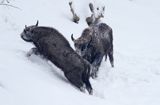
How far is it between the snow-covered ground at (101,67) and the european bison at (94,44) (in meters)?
0.48

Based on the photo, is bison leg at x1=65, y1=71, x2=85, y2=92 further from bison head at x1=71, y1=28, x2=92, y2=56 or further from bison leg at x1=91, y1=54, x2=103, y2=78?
bison leg at x1=91, y1=54, x2=103, y2=78

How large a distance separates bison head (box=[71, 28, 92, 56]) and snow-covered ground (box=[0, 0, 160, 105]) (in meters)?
0.68

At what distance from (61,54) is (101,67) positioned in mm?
2532

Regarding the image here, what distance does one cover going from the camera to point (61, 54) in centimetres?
1042

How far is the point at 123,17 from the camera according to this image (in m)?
18.5

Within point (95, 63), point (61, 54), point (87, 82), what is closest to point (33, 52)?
point (61, 54)

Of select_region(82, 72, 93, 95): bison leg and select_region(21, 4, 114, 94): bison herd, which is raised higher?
select_region(21, 4, 114, 94): bison herd

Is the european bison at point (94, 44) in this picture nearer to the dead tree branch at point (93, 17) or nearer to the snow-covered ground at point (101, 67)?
the snow-covered ground at point (101, 67)

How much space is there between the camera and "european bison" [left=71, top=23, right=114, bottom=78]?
1118 cm

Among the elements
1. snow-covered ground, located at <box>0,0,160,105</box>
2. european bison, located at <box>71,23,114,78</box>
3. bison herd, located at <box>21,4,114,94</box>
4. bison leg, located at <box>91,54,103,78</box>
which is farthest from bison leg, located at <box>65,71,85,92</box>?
bison leg, located at <box>91,54,103,78</box>

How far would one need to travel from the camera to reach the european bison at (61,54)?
10.4 m

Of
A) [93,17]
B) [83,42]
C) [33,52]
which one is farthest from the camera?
[93,17]

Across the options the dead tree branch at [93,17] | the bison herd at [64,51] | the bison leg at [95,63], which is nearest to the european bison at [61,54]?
the bison herd at [64,51]

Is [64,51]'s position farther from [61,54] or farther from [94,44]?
[94,44]
